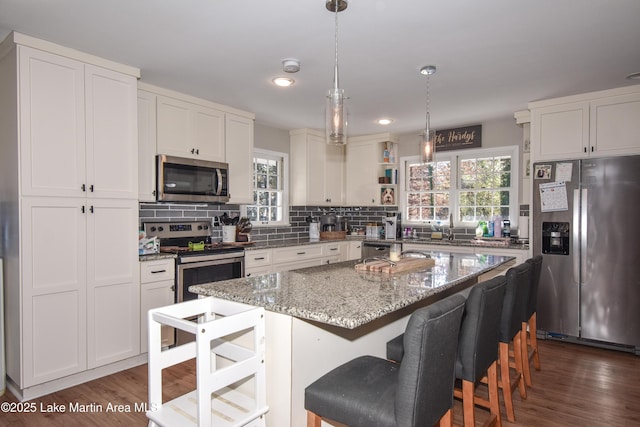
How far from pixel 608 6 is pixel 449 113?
219 centimetres

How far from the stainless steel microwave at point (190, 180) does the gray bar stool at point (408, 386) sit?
249 centimetres

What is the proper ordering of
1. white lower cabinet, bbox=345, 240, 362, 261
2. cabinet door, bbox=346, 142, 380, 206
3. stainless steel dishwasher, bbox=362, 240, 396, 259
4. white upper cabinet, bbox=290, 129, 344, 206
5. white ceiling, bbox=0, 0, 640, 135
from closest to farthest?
white ceiling, bbox=0, 0, 640, 135 < stainless steel dishwasher, bbox=362, 240, 396, 259 < white upper cabinet, bbox=290, 129, 344, 206 < white lower cabinet, bbox=345, 240, 362, 261 < cabinet door, bbox=346, 142, 380, 206

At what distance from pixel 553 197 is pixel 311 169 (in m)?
2.78

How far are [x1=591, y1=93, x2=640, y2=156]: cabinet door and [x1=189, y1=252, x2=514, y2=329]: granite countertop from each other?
1981mm

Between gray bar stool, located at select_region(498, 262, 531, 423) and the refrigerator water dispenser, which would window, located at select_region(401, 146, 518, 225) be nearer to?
the refrigerator water dispenser

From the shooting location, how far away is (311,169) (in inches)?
201

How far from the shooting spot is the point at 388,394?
1.38 meters

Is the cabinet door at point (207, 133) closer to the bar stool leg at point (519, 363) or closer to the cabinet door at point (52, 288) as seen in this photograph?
the cabinet door at point (52, 288)

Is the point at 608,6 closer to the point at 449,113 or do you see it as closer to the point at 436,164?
the point at 449,113

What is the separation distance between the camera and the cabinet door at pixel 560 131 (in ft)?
11.6

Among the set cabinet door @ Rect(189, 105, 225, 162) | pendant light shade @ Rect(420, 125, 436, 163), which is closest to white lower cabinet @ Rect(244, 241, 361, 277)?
cabinet door @ Rect(189, 105, 225, 162)

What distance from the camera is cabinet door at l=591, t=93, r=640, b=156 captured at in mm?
3324

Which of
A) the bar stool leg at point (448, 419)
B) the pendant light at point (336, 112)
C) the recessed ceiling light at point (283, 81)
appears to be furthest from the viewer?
the recessed ceiling light at point (283, 81)

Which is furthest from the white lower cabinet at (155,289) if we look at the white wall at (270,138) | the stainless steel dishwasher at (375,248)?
the stainless steel dishwasher at (375,248)
